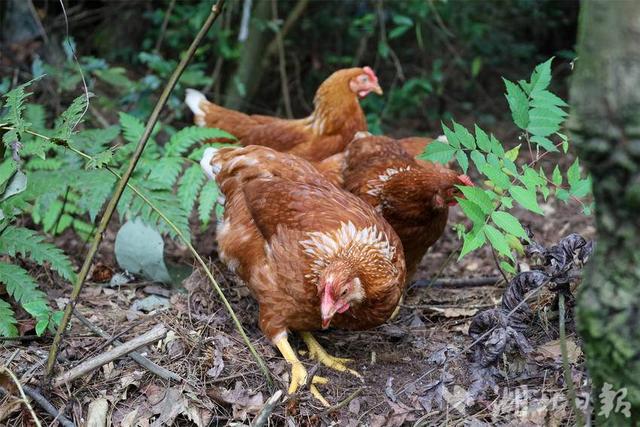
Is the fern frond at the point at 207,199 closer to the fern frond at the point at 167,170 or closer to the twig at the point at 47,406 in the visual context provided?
the fern frond at the point at 167,170

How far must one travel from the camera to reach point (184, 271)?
5082 millimetres

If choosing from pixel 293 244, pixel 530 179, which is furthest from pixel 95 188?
pixel 530 179

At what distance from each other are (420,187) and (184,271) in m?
1.94

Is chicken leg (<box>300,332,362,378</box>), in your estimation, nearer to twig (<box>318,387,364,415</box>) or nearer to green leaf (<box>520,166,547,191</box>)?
twig (<box>318,387,364,415</box>)

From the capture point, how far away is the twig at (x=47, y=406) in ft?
9.93

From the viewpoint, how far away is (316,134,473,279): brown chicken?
14.8 ft

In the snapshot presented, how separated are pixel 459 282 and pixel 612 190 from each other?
285 centimetres

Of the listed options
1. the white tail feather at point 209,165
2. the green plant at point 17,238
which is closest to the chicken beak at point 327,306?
the green plant at point 17,238

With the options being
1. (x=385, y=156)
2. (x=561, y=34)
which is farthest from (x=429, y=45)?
(x=385, y=156)

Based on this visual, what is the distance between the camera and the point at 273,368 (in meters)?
3.79

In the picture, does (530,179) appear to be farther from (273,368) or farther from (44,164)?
(44,164)

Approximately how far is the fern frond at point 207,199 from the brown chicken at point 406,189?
2.98ft

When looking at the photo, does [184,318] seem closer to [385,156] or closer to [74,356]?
[74,356]

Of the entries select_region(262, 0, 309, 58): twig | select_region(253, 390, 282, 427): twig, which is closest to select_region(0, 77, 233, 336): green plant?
select_region(253, 390, 282, 427): twig
